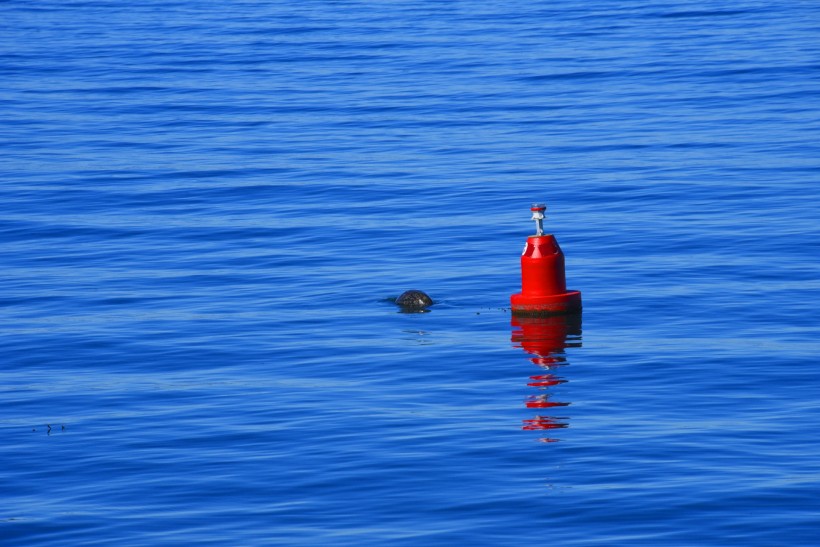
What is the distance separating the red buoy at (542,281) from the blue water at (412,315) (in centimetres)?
22

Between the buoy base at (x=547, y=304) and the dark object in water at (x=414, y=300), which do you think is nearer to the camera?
the buoy base at (x=547, y=304)

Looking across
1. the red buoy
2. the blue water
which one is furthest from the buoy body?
the blue water

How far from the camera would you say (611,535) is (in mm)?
8227

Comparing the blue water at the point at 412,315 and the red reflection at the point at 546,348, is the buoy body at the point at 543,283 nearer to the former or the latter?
the red reflection at the point at 546,348

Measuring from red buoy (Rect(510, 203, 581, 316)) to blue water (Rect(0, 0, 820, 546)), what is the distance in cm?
22

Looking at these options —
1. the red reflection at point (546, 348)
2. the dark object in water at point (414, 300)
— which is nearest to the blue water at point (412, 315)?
the red reflection at point (546, 348)

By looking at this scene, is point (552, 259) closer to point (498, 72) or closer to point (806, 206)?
point (806, 206)

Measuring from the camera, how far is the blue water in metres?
8.94

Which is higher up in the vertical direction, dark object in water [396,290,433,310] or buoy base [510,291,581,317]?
dark object in water [396,290,433,310]

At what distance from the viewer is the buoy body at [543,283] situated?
43.9ft

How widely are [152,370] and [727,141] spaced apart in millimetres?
13462

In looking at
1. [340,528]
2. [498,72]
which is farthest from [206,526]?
[498,72]

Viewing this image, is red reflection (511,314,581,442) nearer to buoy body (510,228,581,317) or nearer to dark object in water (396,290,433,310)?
buoy body (510,228,581,317)

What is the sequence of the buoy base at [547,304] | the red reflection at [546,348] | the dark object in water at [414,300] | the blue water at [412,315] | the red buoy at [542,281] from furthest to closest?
the dark object in water at [414,300] < the buoy base at [547,304] < the red buoy at [542,281] < the red reflection at [546,348] < the blue water at [412,315]
